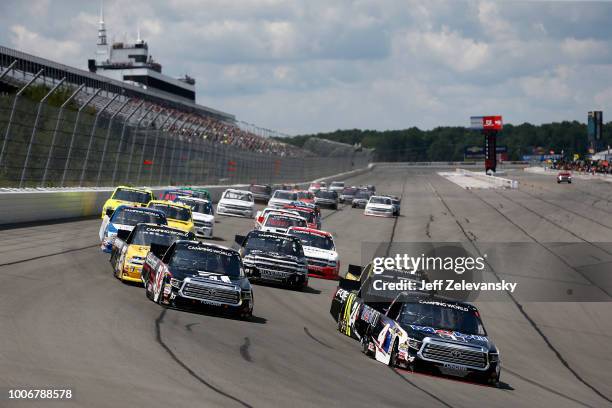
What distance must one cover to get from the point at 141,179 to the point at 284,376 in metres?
36.8

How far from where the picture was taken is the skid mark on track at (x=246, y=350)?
487 inches

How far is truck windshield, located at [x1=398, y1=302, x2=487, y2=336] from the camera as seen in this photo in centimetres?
1423

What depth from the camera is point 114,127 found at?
138 ft

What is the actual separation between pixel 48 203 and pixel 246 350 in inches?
902

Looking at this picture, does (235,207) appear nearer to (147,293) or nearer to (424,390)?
(147,293)

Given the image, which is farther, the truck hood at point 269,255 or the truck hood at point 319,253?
the truck hood at point 319,253

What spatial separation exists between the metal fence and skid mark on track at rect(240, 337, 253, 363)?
19.6 meters

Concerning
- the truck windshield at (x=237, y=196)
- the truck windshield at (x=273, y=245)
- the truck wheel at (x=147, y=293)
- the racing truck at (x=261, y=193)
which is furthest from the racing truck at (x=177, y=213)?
the racing truck at (x=261, y=193)

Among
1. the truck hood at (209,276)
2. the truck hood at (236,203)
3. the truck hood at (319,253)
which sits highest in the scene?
the truck hood at (236,203)

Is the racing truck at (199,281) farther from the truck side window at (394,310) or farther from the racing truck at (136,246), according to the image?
the truck side window at (394,310)

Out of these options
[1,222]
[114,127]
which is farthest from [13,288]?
[114,127]

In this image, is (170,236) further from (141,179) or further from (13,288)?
(141,179)

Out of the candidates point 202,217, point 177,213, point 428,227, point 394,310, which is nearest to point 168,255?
point 394,310

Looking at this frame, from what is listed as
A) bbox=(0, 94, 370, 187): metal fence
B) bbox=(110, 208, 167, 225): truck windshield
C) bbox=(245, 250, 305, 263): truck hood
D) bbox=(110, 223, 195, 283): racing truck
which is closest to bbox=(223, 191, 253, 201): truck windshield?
bbox=(0, 94, 370, 187): metal fence
